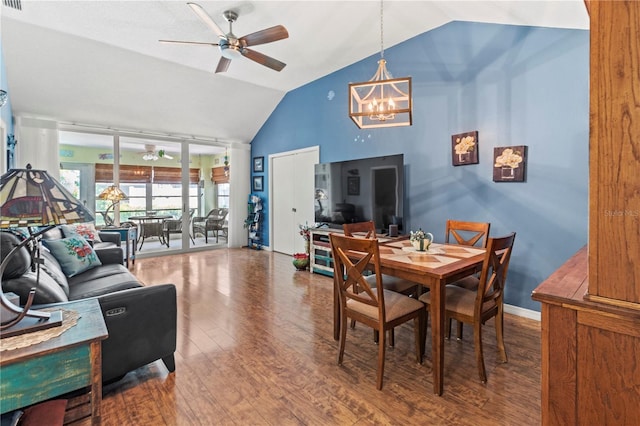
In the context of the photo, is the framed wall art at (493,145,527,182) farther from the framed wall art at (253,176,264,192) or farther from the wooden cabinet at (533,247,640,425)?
the framed wall art at (253,176,264,192)

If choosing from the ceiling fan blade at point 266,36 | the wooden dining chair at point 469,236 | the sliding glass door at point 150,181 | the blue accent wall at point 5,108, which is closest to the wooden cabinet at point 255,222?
the sliding glass door at point 150,181

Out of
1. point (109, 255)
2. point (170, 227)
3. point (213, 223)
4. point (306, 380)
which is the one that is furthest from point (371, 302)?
point (213, 223)

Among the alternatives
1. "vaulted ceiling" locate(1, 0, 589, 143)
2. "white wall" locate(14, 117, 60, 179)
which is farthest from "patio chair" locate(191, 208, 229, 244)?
"white wall" locate(14, 117, 60, 179)

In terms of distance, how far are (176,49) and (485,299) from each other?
15.5 ft

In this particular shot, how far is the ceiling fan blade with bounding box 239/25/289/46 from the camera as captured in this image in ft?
9.27

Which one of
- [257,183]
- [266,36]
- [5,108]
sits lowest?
[257,183]

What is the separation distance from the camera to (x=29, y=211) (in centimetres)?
134

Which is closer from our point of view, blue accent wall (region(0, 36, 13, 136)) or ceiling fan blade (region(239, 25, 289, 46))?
ceiling fan blade (region(239, 25, 289, 46))

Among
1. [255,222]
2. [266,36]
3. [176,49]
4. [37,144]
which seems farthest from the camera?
[255,222]

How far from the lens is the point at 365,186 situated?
4207 millimetres

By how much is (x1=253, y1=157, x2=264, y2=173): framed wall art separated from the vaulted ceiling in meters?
1.12

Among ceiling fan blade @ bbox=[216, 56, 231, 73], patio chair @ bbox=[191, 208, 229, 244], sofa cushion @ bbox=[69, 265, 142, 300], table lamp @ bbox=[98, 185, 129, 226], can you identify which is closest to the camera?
sofa cushion @ bbox=[69, 265, 142, 300]

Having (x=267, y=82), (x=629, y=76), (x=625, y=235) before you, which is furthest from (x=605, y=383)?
(x=267, y=82)

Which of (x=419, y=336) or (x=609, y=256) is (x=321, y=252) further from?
(x=609, y=256)
